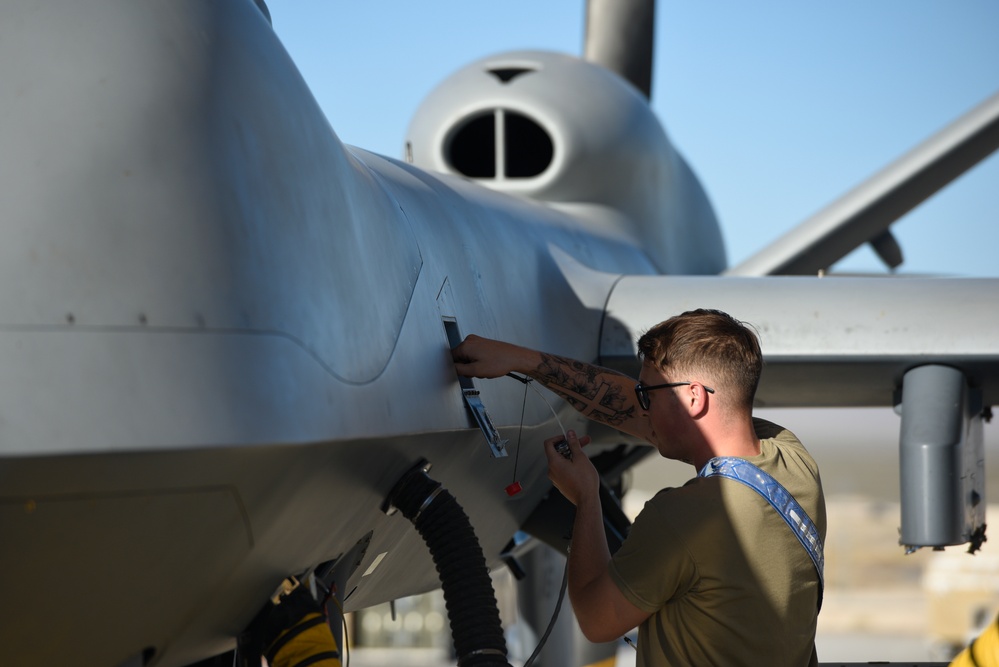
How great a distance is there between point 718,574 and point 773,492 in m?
0.19

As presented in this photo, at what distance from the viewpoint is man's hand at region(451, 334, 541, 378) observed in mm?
2623

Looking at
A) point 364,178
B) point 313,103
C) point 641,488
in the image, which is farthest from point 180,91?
point 641,488

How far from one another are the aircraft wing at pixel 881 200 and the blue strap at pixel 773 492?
445 centimetres

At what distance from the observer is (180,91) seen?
173 cm

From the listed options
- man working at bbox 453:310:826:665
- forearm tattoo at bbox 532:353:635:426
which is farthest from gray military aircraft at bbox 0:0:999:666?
man working at bbox 453:310:826:665

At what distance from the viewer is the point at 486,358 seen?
2648 mm

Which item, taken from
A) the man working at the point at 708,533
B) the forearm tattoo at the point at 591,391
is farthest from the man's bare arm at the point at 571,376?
the man working at the point at 708,533

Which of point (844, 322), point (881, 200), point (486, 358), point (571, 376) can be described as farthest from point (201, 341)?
point (881, 200)

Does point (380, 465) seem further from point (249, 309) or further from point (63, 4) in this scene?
point (63, 4)

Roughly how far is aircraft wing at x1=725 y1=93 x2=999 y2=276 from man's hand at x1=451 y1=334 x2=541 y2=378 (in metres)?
4.09

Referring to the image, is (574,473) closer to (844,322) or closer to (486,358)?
(486,358)

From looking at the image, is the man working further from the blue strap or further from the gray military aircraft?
the gray military aircraft

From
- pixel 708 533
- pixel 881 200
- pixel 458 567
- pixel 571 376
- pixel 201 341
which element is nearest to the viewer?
pixel 201 341

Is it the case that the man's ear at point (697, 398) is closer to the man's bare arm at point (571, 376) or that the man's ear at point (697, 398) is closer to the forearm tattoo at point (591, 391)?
the man's bare arm at point (571, 376)
